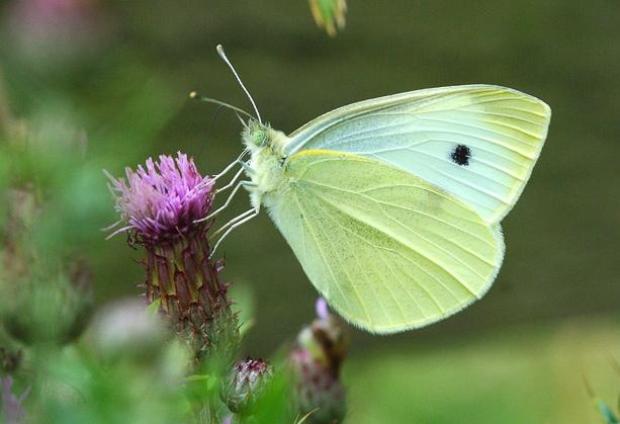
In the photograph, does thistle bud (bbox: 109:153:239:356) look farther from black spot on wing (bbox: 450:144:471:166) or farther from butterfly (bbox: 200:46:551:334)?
black spot on wing (bbox: 450:144:471:166)

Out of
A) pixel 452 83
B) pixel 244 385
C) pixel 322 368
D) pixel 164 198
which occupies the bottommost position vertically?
pixel 322 368

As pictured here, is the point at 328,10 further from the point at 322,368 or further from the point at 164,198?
the point at 322,368

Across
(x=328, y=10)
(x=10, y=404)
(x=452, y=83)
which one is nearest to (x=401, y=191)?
(x=328, y=10)

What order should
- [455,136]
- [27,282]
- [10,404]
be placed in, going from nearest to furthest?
[27,282] < [10,404] < [455,136]

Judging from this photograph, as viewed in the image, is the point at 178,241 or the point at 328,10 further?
the point at 178,241

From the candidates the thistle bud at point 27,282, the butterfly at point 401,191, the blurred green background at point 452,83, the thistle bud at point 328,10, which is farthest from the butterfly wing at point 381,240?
the thistle bud at point 27,282

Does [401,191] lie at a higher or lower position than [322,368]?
higher

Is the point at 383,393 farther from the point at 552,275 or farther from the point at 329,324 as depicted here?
the point at 329,324

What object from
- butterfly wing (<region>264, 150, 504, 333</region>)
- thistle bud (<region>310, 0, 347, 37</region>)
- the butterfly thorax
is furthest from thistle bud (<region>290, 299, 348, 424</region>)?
thistle bud (<region>310, 0, 347, 37</region>)
